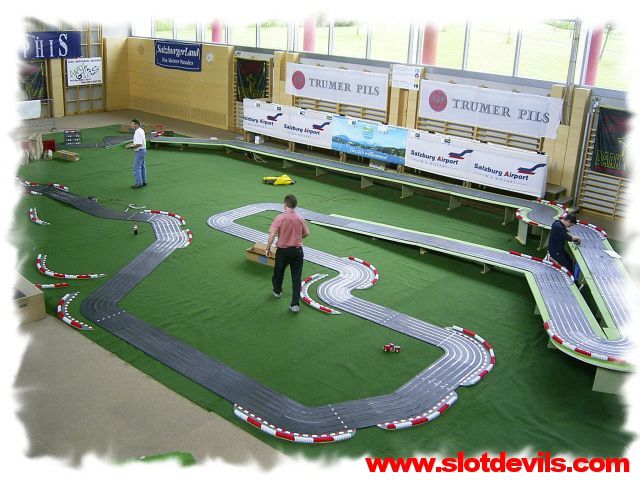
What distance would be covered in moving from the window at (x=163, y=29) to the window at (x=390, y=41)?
1077 centimetres

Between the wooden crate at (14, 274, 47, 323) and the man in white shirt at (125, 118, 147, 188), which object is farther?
the man in white shirt at (125, 118, 147, 188)

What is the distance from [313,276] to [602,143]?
8.56m

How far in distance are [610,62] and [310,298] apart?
10131 mm

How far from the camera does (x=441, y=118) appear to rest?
18.3 m

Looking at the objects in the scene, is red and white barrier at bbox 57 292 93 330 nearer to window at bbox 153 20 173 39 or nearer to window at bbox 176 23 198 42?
window at bbox 176 23 198 42

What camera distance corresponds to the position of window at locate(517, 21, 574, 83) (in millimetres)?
16203

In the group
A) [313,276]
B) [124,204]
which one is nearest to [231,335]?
[313,276]

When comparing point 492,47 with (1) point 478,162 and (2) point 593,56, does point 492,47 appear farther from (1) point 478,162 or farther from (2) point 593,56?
(1) point 478,162

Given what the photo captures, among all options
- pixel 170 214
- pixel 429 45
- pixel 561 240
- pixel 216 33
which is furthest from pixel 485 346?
pixel 216 33

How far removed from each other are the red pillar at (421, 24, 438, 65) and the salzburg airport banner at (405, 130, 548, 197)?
2519 mm

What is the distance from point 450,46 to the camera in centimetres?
1830

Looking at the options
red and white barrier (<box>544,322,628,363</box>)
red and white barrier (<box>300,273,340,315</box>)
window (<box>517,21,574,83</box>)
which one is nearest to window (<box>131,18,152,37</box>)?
window (<box>517,21,574,83</box>)

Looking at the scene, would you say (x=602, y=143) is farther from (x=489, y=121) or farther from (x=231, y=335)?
(x=231, y=335)

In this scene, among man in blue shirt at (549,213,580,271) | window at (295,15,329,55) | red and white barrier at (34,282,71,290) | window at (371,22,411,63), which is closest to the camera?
red and white barrier at (34,282,71,290)
